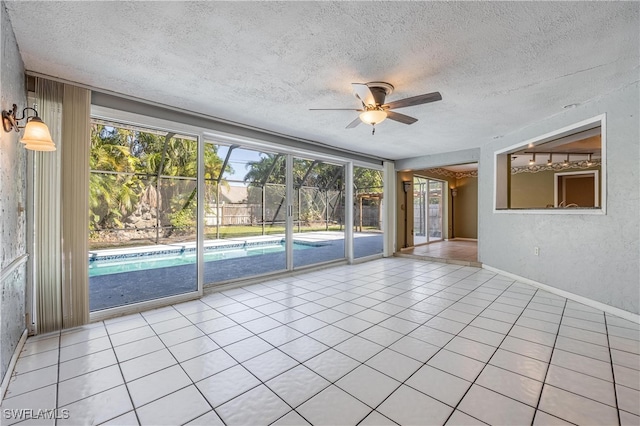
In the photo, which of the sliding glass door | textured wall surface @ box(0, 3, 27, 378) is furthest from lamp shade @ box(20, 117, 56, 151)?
the sliding glass door

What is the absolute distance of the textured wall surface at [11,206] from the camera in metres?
1.82

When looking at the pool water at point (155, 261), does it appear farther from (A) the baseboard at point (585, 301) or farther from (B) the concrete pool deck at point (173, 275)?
(A) the baseboard at point (585, 301)

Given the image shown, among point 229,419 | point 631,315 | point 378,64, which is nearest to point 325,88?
point 378,64

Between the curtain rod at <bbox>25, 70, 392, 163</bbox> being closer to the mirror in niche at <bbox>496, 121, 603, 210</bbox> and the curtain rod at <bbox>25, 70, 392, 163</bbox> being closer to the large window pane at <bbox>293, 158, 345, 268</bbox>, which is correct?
the large window pane at <bbox>293, 158, 345, 268</bbox>

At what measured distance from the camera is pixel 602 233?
325 cm

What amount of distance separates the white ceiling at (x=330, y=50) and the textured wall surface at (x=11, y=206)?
0.23 meters

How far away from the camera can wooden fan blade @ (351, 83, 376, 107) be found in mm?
2426

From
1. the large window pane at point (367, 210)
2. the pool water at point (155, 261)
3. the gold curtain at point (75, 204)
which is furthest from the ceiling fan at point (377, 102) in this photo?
the pool water at point (155, 261)

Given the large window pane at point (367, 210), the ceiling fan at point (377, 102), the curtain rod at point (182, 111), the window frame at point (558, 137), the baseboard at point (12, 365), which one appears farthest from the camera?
the large window pane at point (367, 210)

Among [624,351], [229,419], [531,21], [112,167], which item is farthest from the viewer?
[112,167]

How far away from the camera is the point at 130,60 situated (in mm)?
2391

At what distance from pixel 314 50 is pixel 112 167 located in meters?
6.00

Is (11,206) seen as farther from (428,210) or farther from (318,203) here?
(428,210)

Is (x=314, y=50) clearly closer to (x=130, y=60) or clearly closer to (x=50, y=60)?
(x=130, y=60)
